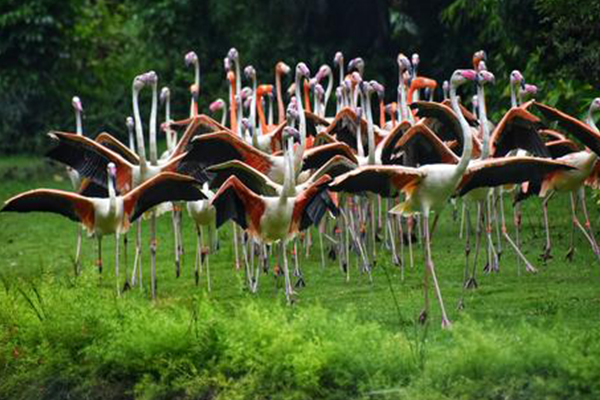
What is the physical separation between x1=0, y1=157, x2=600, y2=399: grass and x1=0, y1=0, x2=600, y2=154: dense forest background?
6346 mm

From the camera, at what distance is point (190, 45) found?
21469 millimetres

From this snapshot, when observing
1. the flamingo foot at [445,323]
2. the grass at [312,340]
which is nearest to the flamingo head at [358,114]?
the grass at [312,340]

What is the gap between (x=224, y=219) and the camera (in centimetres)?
909

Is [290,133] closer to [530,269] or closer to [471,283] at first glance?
[471,283]

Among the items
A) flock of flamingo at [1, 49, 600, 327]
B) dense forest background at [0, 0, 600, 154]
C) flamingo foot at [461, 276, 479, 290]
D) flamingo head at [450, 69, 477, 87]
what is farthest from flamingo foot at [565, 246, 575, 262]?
dense forest background at [0, 0, 600, 154]

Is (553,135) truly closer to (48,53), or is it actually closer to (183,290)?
(183,290)

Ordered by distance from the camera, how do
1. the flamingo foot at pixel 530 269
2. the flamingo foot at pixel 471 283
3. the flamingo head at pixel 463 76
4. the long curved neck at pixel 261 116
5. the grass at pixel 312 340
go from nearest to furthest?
1. the grass at pixel 312 340
2. the flamingo head at pixel 463 76
3. the flamingo foot at pixel 471 283
4. the flamingo foot at pixel 530 269
5. the long curved neck at pixel 261 116

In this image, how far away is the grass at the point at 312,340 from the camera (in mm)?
6551

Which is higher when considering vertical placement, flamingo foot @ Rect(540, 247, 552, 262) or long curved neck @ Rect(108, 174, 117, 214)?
long curved neck @ Rect(108, 174, 117, 214)

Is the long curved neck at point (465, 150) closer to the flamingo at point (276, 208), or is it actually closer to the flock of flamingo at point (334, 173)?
the flock of flamingo at point (334, 173)

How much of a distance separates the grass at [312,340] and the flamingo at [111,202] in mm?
537

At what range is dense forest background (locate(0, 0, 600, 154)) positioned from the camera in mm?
18969

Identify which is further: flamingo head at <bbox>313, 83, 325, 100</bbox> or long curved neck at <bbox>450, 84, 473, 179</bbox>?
flamingo head at <bbox>313, 83, 325, 100</bbox>

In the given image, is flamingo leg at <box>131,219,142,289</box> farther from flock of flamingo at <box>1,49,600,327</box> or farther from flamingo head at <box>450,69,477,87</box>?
flamingo head at <box>450,69,477,87</box>
